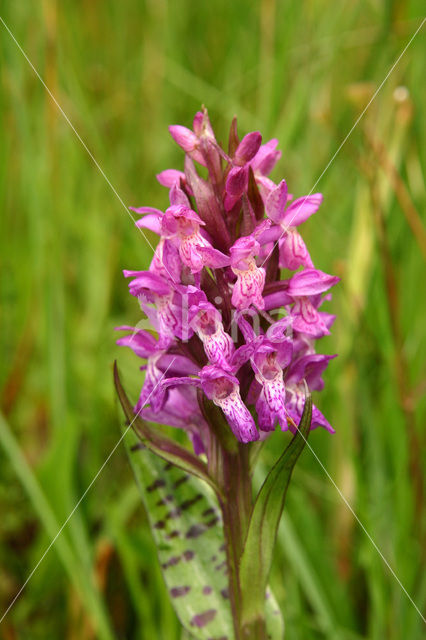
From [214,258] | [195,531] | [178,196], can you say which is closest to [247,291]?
[214,258]

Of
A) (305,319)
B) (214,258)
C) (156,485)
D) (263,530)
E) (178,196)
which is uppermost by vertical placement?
(178,196)

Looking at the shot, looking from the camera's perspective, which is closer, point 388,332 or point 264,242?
point 264,242

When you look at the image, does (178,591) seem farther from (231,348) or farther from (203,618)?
(231,348)

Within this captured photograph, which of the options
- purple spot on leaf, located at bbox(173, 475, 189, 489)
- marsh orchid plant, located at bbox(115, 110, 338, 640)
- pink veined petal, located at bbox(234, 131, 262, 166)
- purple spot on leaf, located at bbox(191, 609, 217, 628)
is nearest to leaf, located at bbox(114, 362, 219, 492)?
marsh orchid plant, located at bbox(115, 110, 338, 640)

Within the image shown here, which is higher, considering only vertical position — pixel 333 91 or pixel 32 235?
pixel 333 91

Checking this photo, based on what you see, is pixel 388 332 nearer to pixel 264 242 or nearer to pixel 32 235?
pixel 264 242

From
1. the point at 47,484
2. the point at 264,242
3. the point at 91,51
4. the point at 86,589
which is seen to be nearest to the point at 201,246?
the point at 264,242

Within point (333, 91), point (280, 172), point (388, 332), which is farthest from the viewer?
point (333, 91)

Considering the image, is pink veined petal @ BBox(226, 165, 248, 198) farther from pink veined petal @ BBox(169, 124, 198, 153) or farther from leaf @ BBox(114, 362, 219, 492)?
leaf @ BBox(114, 362, 219, 492)
